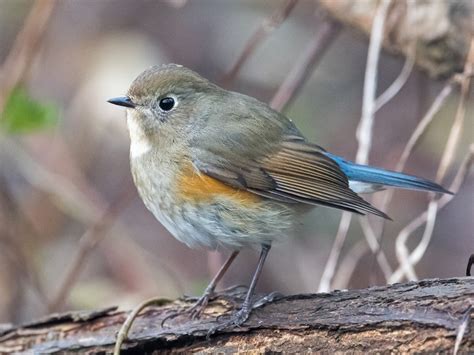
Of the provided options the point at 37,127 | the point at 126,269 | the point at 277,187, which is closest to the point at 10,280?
the point at 126,269

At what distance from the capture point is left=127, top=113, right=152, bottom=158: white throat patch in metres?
3.42

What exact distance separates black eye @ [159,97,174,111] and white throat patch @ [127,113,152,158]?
12 centimetres

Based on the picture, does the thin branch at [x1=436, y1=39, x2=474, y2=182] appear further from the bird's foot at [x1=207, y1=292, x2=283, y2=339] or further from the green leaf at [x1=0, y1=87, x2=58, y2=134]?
the green leaf at [x1=0, y1=87, x2=58, y2=134]

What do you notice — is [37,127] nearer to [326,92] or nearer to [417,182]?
[417,182]

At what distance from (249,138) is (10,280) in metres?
2.17

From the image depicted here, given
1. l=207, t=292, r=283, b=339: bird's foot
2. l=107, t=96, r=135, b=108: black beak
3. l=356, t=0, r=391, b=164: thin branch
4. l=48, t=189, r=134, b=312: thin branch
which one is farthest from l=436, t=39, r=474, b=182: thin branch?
l=48, t=189, r=134, b=312: thin branch

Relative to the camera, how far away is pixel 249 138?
133 inches

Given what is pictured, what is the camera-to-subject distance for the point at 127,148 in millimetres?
6492

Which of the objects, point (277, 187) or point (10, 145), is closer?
point (277, 187)

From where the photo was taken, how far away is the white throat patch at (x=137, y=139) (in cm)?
342

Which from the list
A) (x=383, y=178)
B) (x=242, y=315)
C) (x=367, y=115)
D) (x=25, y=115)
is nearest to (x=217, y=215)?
(x=242, y=315)

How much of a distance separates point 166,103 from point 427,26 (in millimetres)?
1291

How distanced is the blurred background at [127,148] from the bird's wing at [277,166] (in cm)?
100

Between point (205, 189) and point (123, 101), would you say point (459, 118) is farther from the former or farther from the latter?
point (123, 101)
